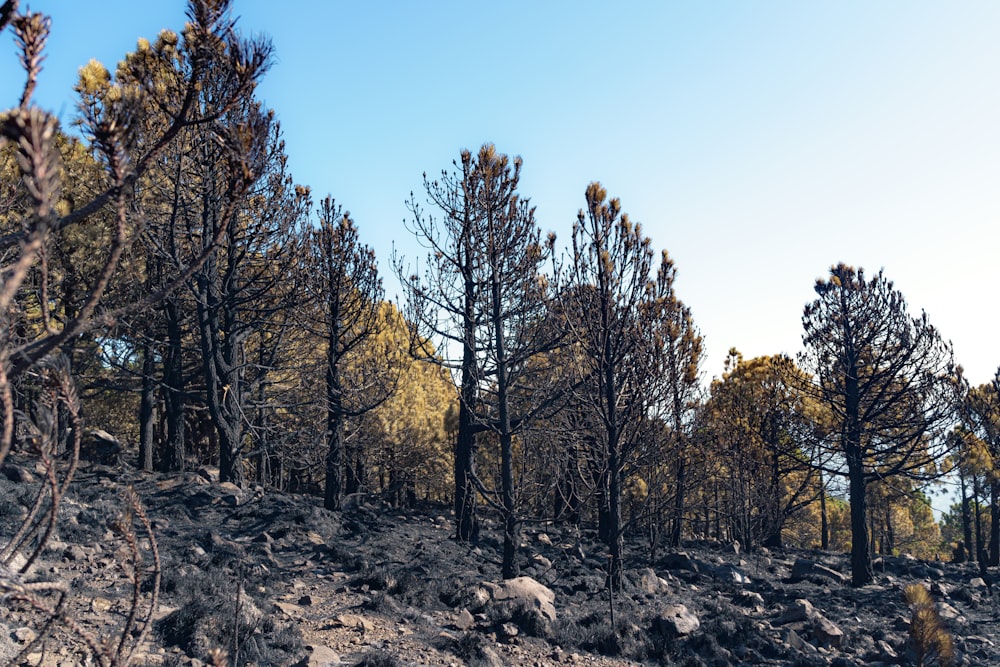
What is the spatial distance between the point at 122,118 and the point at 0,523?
10351 millimetres

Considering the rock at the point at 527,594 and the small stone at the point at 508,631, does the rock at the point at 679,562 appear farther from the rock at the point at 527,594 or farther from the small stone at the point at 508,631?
the small stone at the point at 508,631

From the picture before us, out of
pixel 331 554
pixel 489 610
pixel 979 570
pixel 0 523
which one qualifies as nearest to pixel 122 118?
pixel 489 610

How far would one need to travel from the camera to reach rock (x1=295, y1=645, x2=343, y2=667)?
25.7 feet

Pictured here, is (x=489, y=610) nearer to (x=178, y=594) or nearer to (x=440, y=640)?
(x=440, y=640)

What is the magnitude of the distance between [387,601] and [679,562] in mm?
9585

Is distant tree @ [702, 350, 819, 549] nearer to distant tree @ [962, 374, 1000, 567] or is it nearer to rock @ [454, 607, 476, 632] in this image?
distant tree @ [962, 374, 1000, 567]

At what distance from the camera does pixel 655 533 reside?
16.9 meters

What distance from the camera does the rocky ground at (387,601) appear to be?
26.7ft

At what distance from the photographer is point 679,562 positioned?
57.5 feet

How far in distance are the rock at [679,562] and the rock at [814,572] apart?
287 centimetres

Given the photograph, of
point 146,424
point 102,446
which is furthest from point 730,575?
point 102,446

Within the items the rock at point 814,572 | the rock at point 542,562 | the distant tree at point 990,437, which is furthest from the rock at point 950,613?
the distant tree at point 990,437

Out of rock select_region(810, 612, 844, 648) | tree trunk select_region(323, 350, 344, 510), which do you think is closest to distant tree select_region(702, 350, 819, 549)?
rock select_region(810, 612, 844, 648)

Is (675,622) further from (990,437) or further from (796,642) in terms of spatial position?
(990,437)
